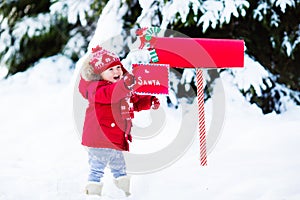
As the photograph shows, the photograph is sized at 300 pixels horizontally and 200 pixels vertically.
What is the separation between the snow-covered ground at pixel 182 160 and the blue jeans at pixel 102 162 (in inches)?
10.7

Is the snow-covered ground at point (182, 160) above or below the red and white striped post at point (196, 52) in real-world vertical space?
below

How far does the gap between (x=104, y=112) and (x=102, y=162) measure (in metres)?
0.37

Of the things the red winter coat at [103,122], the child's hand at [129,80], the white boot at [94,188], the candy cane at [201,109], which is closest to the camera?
the child's hand at [129,80]

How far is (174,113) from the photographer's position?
567cm

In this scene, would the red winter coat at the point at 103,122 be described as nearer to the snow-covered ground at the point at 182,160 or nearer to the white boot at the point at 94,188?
the white boot at the point at 94,188

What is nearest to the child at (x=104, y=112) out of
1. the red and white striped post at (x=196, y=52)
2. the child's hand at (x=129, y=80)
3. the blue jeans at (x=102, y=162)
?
the blue jeans at (x=102, y=162)

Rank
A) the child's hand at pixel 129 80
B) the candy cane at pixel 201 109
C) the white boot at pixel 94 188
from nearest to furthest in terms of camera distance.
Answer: the child's hand at pixel 129 80 → the white boot at pixel 94 188 → the candy cane at pixel 201 109

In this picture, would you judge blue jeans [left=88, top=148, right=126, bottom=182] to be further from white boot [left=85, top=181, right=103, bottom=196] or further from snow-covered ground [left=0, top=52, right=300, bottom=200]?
snow-covered ground [left=0, top=52, right=300, bottom=200]

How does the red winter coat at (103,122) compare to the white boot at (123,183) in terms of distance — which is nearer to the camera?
the red winter coat at (103,122)

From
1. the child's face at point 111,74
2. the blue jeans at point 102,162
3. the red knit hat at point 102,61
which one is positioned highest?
the red knit hat at point 102,61

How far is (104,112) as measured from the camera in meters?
3.40

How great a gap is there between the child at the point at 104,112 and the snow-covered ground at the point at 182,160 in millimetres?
391

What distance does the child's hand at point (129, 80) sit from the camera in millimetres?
3182

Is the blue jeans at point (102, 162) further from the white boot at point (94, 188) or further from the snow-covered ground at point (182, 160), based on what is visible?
the snow-covered ground at point (182, 160)
